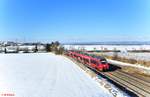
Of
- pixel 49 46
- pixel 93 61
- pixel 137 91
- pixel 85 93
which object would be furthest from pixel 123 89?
pixel 49 46

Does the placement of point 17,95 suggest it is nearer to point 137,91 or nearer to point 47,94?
point 47,94

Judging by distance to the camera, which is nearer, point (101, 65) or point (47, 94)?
point (47, 94)

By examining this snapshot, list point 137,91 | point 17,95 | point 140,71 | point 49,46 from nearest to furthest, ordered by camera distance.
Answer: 1. point 17,95
2. point 137,91
3. point 140,71
4. point 49,46

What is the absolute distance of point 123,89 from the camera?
24.9 meters

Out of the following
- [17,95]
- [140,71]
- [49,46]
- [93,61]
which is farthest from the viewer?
[49,46]

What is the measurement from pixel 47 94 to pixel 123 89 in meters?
7.67

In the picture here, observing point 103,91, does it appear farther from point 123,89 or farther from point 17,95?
point 17,95

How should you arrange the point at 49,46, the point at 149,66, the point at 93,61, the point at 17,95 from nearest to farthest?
the point at 17,95
the point at 149,66
the point at 93,61
the point at 49,46

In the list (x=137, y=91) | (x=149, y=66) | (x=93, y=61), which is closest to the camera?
(x=137, y=91)

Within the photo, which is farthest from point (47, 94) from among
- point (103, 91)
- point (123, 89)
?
point (123, 89)

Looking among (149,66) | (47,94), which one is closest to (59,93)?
(47,94)

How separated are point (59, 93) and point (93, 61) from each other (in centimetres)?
2417

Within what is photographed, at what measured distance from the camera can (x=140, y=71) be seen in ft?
126

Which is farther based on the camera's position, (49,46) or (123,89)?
(49,46)
